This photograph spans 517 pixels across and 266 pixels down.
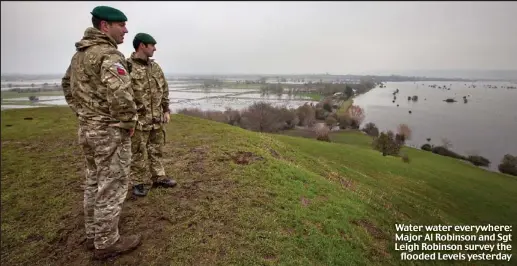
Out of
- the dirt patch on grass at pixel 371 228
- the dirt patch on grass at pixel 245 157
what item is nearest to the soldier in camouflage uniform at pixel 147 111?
the dirt patch on grass at pixel 245 157

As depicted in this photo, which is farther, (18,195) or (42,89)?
(42,89)

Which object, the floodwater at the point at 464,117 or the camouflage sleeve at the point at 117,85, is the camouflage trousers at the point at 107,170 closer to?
the camouflage sleeve at the point at 117,85

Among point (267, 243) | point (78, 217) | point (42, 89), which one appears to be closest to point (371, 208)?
point (267, 243)

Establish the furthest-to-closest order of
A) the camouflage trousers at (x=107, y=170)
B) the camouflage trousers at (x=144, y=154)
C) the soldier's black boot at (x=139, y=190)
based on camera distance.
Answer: the soldier's black boot at (x=139, y=190) < the camouflage trousers at (x=144, y=154) < the camouflage trousers at (x=107, y=170)

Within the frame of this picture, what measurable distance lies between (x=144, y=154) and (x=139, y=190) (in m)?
0.94

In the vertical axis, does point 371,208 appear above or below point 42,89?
below

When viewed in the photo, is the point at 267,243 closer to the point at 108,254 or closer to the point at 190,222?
the point at 190,222

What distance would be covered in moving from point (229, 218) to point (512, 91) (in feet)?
26.1

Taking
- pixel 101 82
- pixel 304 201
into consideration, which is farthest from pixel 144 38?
pixel 304 201

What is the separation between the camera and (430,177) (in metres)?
18.2

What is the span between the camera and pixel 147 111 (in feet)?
20.9

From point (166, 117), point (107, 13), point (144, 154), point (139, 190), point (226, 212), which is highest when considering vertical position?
point (107, 13)

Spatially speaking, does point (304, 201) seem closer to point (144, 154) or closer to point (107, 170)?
point (144, 154)

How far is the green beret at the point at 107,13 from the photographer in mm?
4234
